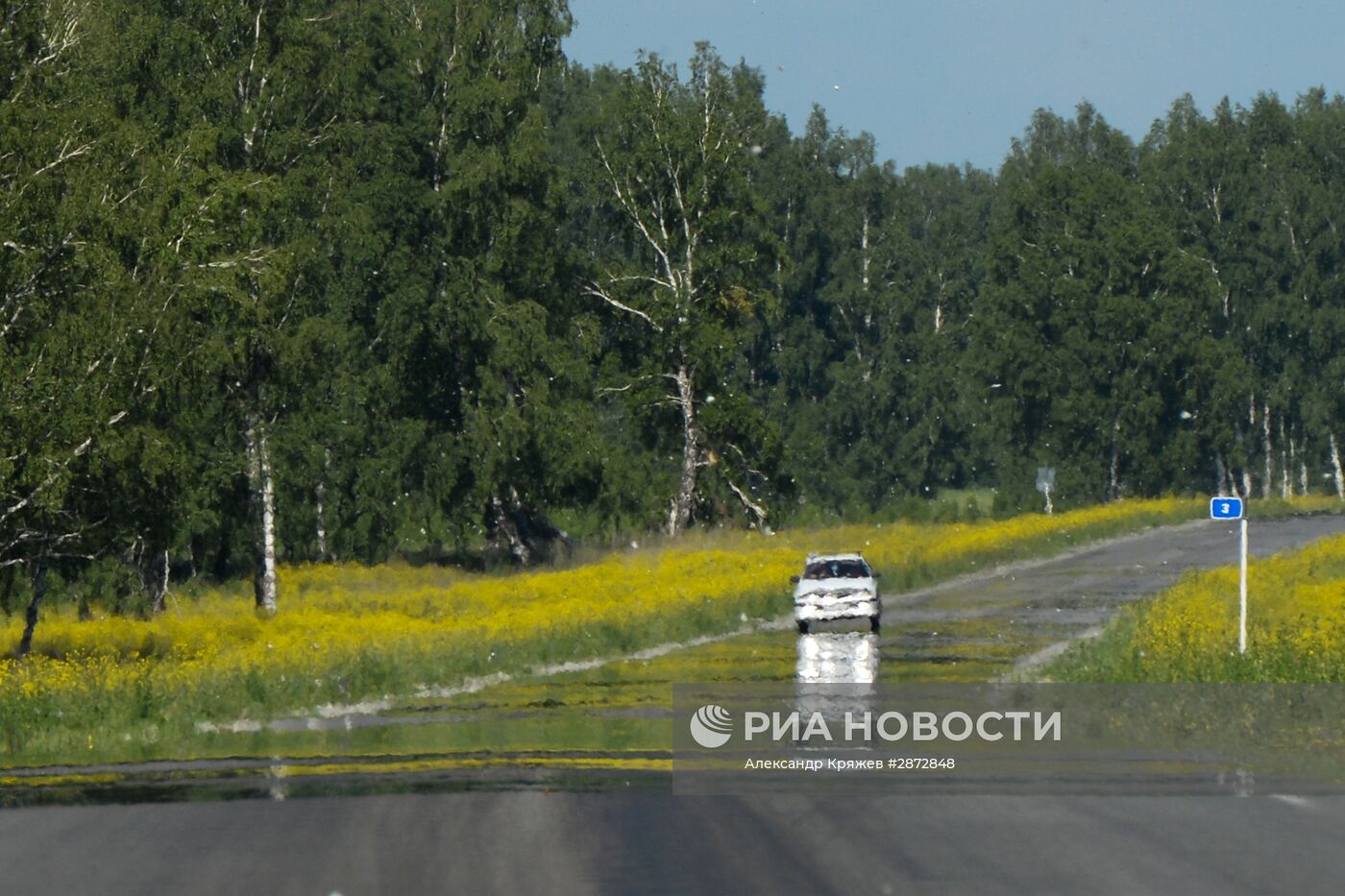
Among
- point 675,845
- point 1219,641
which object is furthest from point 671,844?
point 1219,641

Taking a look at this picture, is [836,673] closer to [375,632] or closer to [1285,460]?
[375,632]

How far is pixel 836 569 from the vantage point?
121 feet

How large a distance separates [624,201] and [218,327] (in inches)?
1198

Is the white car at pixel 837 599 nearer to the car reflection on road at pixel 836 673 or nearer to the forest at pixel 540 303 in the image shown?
→ the car reflection on road at pixel 836 673

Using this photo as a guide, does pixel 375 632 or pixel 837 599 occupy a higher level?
pixel 837 599

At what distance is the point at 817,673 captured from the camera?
89.1ft

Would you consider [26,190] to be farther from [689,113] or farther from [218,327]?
[689,113]

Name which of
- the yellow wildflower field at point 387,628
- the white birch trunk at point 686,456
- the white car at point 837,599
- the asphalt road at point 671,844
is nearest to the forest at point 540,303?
the white birch trunk at point 686,456

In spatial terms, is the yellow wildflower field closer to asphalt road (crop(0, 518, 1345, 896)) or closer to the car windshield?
the car windshield

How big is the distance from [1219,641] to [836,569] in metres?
12.9

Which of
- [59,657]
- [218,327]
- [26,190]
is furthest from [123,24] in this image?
[59,657]

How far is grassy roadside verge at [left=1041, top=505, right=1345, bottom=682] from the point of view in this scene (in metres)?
22.0

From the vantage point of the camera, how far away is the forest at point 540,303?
112 feet

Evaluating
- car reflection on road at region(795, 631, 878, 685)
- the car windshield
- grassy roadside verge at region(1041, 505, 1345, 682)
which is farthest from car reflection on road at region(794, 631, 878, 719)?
grassy roadside verge at region(1041, 505, 1345, 682)
